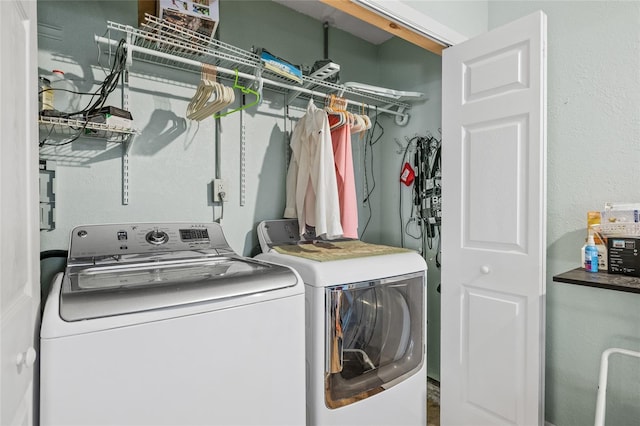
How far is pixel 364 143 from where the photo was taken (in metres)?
2.90

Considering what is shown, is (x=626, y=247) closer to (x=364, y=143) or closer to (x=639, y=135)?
(x=639, y=135)

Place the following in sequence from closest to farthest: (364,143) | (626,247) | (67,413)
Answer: (67,413), (626,247), (364,143)

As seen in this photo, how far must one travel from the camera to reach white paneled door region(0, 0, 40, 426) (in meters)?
0.65

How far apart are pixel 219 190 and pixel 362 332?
1.15 metres

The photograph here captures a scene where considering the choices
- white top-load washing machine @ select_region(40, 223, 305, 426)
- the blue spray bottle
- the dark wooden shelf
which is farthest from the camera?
the blue spray bottle

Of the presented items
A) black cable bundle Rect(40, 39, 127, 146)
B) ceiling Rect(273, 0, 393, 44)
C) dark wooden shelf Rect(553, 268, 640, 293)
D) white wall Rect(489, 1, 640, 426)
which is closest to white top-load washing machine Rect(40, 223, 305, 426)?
black cable bundle Rect(40, 39, 127, 146)

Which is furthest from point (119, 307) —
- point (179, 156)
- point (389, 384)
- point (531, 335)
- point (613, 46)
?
point (613, 46)

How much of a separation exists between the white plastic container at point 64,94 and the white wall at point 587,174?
7.83 feet

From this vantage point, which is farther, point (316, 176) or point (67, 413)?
point (316, 176)

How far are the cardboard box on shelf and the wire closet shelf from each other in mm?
40

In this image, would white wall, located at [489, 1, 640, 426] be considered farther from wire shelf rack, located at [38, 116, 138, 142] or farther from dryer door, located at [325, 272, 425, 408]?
wire shelf rack, located at [38, 116, 138, 142]

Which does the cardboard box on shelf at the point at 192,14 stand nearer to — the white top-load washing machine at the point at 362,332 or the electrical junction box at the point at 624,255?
the white top-load washing machine at the point at 362,332

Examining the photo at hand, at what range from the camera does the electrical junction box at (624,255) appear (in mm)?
1388

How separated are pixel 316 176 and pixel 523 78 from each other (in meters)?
1.13
